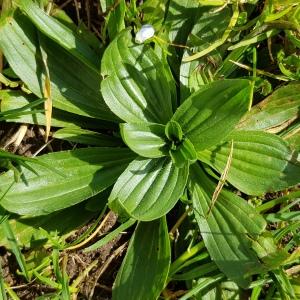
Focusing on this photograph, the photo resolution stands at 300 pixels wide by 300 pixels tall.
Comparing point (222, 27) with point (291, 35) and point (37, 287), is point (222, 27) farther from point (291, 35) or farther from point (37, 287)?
point (37, 287)

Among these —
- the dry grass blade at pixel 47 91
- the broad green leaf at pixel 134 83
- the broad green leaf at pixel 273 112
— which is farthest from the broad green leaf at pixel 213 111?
the dry grass blade at pixel 47 91

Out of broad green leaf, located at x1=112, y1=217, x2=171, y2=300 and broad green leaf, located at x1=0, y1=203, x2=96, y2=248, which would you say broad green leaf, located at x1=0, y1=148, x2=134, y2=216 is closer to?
broad green leaf, located at x1=0, y1=203, x2=96, y2=248

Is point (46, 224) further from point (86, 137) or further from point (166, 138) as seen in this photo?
point (166, 138)

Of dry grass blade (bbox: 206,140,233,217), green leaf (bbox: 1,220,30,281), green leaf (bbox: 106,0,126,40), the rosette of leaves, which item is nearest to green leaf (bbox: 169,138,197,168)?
the rosette of leaves

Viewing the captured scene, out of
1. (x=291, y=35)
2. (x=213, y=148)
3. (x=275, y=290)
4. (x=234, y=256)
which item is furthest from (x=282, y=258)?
(x=291, y=35)

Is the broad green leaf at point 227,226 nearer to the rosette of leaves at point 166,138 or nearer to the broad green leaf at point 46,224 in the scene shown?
the rosette of leaves at point 166,138
